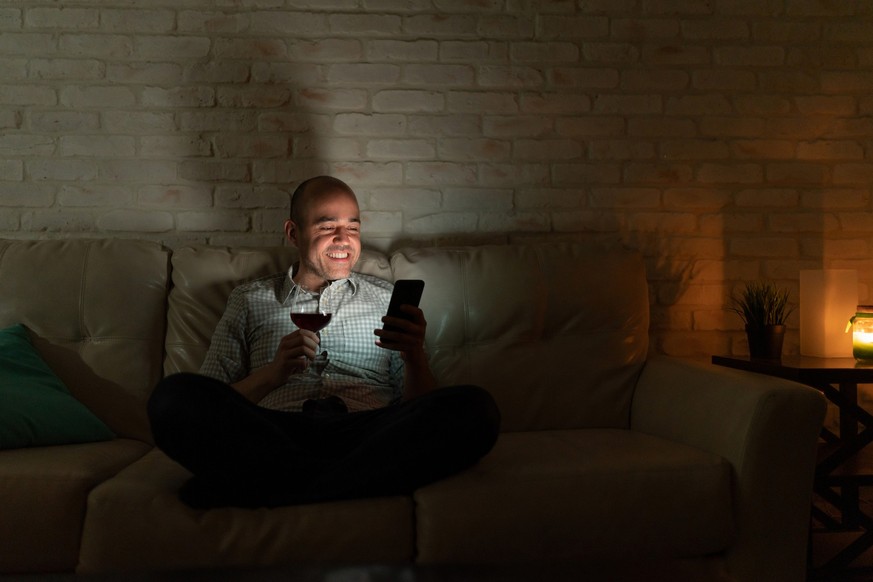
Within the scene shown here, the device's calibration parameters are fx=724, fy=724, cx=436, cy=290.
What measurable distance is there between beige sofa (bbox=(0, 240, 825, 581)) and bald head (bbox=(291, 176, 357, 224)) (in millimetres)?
198

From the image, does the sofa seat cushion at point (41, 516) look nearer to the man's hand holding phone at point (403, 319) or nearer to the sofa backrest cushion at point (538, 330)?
the man's hand holding phone at point (403, 319)

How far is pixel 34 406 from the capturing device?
72.7 inches

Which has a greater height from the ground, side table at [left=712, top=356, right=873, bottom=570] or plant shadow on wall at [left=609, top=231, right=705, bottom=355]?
plant shadow on wall at [left=609, top=231, right=705, bottom=355]

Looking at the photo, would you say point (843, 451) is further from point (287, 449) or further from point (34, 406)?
point (34, 406)

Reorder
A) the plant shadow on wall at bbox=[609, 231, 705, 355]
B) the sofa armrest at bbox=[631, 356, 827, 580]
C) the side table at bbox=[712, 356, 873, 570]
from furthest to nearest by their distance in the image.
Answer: the plant shadow on wall at bbox=[609, 231, 705, 355] → the side table at bbox=[712, 356, 873, 570] → the sofa armrest at bbox=[631, 356, 827, 580]

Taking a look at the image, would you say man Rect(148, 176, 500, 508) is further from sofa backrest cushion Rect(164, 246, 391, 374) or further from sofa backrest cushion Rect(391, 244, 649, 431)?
sofa backrest cushion Rect(391, 244, 649, 431)

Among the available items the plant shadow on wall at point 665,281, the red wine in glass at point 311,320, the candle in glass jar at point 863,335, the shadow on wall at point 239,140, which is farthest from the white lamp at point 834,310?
the shadow on wall at point 239,140

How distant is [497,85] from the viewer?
8.66 feet

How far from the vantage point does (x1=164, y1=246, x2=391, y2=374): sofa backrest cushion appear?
2.23 m

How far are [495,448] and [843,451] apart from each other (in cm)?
98

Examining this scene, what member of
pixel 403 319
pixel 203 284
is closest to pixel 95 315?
pixel 203 284

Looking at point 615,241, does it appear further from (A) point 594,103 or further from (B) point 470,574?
(B) point 470,574

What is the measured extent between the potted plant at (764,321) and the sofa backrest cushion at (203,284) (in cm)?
122

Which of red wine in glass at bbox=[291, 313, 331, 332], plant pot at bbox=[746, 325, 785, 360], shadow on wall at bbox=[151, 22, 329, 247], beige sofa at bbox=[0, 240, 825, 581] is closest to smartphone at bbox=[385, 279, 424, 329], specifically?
red wine in glass at bbox=[291, 313, 331, 332]
